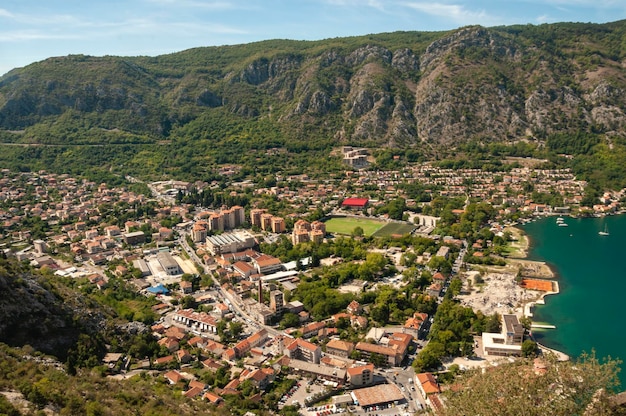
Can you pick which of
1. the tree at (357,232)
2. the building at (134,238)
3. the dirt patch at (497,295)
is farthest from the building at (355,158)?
the dirt patch at (497,295)

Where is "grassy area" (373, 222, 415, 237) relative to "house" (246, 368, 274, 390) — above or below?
above

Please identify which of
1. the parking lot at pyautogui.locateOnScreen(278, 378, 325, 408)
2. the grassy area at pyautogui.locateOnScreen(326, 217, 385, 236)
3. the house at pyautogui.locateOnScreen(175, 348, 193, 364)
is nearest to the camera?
the parking lot at pyautogui.locateOnScreen(278, 378, 325, 408)

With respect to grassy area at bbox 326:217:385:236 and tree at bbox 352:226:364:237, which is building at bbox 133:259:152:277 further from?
tree at bbox 352:226:364:237

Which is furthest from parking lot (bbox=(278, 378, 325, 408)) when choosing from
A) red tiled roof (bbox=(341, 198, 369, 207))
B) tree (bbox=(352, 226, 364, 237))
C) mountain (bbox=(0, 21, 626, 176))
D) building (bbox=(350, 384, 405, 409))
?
mountain (bbox=(0, 21, 626, 176))

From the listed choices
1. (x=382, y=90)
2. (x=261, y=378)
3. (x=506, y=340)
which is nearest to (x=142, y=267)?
(x=261, y=378)

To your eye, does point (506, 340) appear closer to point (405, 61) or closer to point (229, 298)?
point (229, 298)

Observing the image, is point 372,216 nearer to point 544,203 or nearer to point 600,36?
point 544,203

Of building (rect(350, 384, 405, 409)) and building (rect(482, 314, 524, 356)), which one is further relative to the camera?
building (rect(482, 314, 524, 356))
